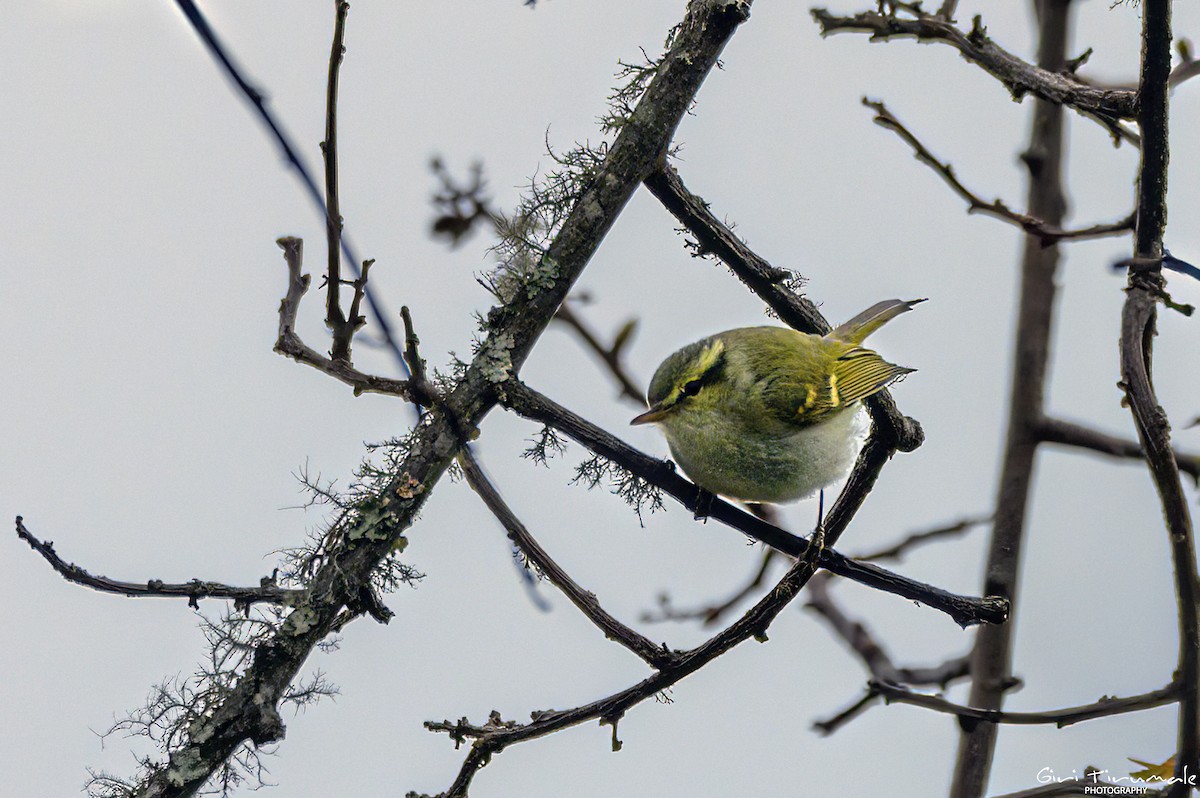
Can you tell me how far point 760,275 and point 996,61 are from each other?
2.13ft

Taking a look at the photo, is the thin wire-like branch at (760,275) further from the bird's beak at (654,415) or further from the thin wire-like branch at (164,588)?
the thin wire-like branch at (164,588)

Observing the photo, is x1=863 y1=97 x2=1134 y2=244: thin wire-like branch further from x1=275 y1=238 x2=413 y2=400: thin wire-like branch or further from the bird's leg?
x1=275 y1=238 x2=413 y2=400: thin wire-like branch

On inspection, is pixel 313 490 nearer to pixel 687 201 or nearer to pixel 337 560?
pixel 337 560

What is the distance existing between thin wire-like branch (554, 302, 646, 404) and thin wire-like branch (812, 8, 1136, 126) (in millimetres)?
765

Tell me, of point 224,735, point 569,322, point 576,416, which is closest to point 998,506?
point 569,322

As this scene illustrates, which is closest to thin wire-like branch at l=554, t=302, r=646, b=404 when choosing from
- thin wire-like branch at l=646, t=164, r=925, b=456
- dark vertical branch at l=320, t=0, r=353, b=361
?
thin wire-like branch at l=646, t=164, r=925, b=456

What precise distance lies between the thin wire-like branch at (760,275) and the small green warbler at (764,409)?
0.10 metres

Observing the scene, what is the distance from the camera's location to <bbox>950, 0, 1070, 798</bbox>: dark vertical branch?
188 cm

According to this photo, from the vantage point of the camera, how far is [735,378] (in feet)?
7.65

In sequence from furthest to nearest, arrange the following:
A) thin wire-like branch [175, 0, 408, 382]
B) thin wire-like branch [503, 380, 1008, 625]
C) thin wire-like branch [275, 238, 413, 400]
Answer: thin wire-like branch [503, 380, 1008, 625] < thin wire-like branch [275, 238, 413, 400] < thin wire-like branch [175, 0, 408, 382]

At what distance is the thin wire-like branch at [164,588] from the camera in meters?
1.35

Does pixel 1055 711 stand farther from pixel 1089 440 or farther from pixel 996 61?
pixel 996 61

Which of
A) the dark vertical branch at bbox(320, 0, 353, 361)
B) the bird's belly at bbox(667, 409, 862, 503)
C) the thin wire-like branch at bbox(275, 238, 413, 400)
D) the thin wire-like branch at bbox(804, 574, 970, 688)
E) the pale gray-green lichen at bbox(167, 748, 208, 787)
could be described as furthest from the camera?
the thin wire-like branch at bbox(804, 574, 970, 688)

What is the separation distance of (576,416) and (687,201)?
0.39 metres
